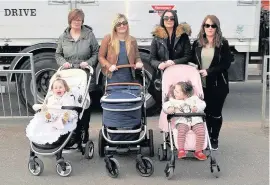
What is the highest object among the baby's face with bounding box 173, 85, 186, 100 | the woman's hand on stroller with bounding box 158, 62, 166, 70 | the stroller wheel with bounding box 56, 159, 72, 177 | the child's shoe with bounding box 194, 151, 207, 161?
the woman's hand on stroller with bounding box 158, 62, 166, 70

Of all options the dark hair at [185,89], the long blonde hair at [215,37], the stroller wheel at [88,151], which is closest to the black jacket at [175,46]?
the long blonde hair at [215,37]

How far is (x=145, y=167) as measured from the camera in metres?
4.70

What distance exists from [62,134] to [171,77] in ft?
4.90

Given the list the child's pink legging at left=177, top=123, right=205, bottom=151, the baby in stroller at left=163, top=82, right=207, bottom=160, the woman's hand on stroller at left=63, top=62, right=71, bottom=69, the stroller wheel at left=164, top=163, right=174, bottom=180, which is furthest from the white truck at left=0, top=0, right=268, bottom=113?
the stroller wheel at left=164, top=163, right=174, bottom=180

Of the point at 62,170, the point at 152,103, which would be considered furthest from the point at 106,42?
the point at 152,103

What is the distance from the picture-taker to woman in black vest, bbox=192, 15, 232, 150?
500cm

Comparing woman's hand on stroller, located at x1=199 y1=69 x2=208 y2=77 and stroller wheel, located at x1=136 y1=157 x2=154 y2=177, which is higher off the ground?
woman's hand on stroller, located at x1=199 y1=69 x2=208 y2=77

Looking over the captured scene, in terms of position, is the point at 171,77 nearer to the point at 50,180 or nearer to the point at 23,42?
the point at 50,180

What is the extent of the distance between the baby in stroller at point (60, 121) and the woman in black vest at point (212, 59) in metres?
1.38

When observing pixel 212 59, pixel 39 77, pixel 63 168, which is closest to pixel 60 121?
pixel 63 168

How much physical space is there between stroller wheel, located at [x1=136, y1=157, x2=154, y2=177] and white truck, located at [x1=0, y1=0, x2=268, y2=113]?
2.36 m

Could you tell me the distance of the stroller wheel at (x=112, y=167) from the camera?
4660 mm

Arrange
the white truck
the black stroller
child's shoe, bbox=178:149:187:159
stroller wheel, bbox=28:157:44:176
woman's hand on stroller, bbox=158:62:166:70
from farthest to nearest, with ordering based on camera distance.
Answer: the white truck
woman's hand on stroller, bbox=158:62:166:70
stroller wheel, bbox=28:157:44:176
the black stroller
child's shoe, bbox=178:149:187:159

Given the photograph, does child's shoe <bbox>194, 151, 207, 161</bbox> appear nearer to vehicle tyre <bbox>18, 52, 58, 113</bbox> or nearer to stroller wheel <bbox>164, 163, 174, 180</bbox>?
stroller wheel <bbox>164, 163, 174, 180</bbox>
